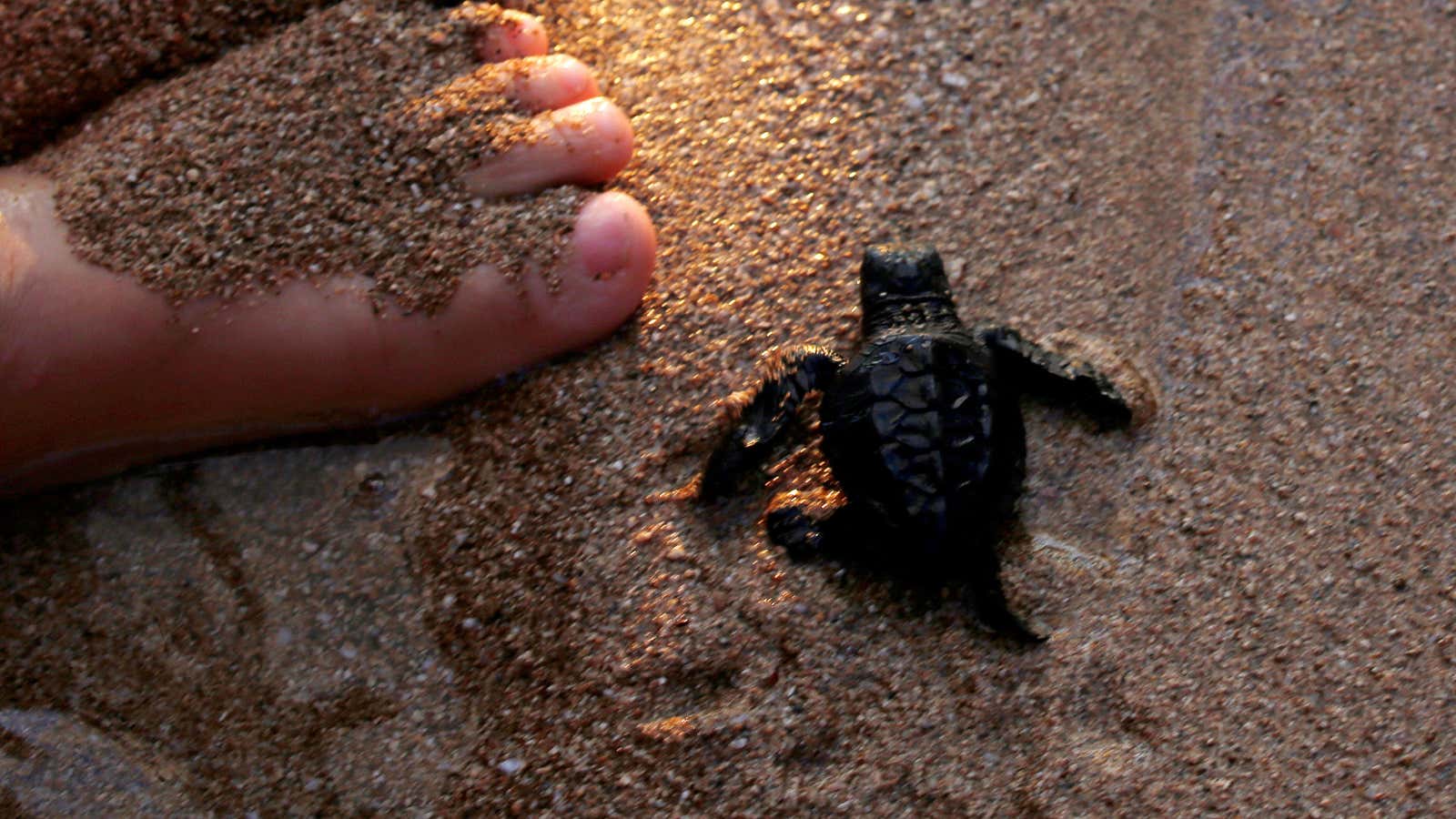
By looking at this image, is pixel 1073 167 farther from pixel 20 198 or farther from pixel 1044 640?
pixel 20 198

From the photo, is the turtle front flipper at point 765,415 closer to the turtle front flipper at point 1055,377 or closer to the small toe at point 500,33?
the turtle front flipper at point 1055,377

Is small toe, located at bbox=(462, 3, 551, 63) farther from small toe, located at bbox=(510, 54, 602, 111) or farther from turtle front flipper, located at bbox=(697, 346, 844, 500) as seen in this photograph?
turtle front flipper, located at bbox=(697, 346, 844, 500)

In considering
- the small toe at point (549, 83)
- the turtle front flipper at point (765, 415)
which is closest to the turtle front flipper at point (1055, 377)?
the turtle front flipper at point (765, 415)

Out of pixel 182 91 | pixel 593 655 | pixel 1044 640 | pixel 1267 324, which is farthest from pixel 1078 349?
pixel 182 91

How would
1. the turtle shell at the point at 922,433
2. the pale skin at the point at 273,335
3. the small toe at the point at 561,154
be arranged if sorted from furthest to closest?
1. the small toe at the point at 561,154
2. the pale skin at the point at 273,335
3. the turtle shell at the point at 922,433

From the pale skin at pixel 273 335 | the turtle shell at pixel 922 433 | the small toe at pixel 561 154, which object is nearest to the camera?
the turtle shell at pixel 922 433

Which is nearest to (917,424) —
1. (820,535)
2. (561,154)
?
(820,535)

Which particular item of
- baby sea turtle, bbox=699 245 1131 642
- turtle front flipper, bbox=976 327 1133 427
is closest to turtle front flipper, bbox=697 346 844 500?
baby sea turtle, bbox=699 245 1131 642
